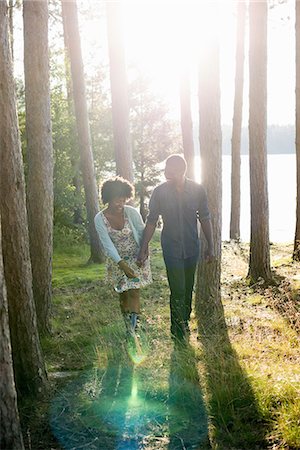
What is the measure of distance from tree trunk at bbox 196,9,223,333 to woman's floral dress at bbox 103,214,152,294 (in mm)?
2076

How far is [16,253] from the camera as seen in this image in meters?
5.55

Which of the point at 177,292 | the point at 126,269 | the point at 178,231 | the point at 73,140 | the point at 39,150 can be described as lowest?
the point at 177,292

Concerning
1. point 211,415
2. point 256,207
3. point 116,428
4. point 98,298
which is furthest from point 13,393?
point 256,207

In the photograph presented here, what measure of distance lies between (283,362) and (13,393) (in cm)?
263

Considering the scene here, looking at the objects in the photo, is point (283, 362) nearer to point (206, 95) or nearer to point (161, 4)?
point (206, 95)

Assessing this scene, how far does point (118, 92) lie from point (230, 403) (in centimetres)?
879

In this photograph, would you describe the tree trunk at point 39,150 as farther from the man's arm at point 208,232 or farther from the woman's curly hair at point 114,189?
the man's arm at point 208,232

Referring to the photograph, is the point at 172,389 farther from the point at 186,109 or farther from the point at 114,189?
the point at 186,109

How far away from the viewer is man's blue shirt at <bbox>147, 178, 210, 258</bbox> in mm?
6844

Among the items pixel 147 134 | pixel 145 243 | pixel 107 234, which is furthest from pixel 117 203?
pixel 147 134

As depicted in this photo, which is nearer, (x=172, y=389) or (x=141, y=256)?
(x=172, y=389)

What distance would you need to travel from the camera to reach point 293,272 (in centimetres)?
1220

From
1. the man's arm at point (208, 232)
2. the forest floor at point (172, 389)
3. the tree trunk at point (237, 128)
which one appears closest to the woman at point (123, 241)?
the forest floor at point (172, 389)

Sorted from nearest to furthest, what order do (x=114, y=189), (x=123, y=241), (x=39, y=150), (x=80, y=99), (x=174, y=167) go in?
1. (x=114, y=189)
2. (x=174, y=167)
3. (x=123, y=241)
4. (x=39, y=150)
5. (x=80, y=99)
